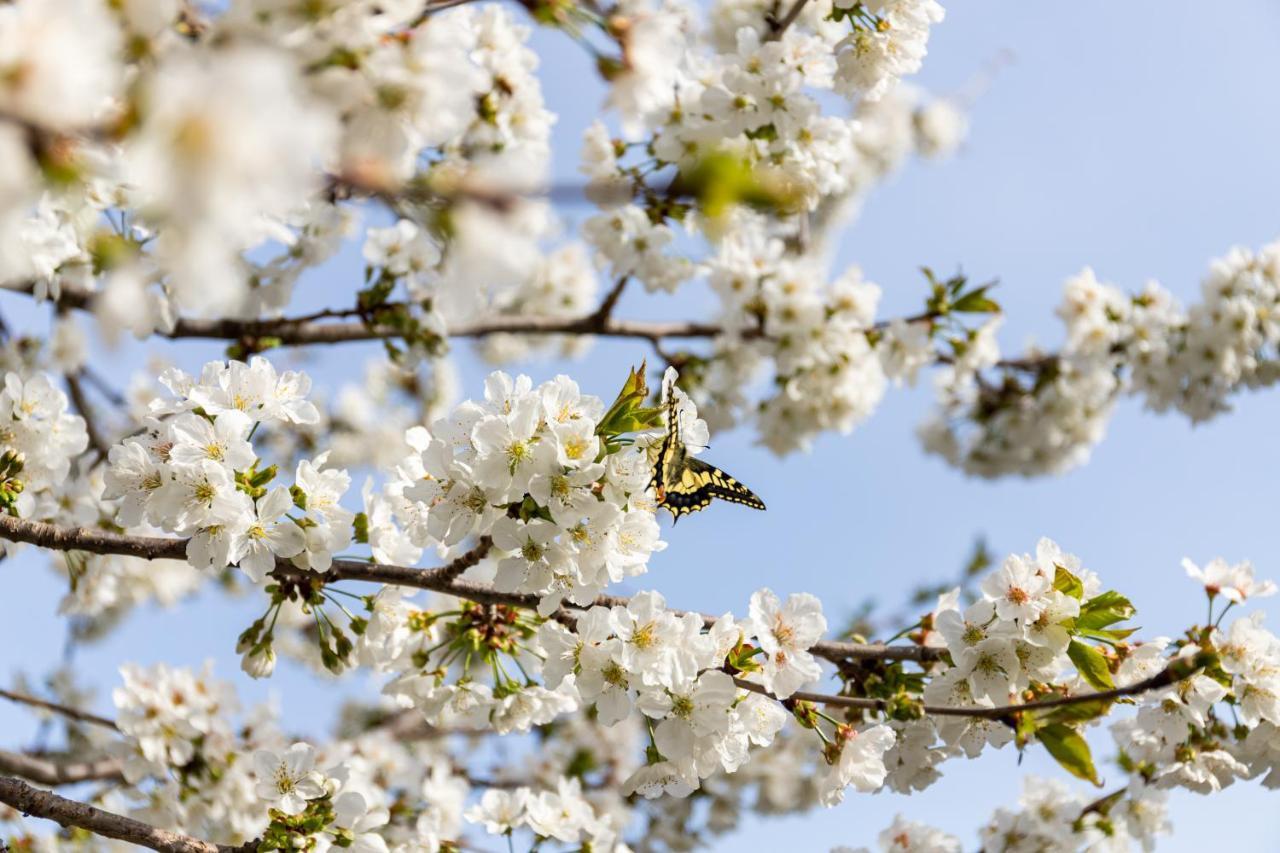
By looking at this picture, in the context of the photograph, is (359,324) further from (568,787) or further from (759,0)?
(759,0)

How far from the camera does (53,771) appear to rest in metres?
4.29

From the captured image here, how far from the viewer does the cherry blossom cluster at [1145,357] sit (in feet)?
22.5

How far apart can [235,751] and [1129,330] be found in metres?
6.83

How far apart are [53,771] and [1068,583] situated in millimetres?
4420

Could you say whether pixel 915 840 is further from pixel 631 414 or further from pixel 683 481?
pixel 631 414

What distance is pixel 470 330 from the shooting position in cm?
528

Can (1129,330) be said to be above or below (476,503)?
above

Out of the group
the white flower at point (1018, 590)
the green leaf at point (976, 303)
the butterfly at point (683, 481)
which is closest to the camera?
the butterfly at point (683, 481)

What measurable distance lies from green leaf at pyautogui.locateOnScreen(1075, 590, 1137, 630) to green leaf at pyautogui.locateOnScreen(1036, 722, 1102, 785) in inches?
12.0

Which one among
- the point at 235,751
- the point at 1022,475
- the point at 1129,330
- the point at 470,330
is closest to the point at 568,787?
the point at 235,751

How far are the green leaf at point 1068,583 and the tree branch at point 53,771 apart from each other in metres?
4.26

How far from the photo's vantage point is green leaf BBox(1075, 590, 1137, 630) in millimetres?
2666

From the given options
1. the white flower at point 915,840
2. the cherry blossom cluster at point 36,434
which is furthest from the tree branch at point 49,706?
the white flower at point 915,840

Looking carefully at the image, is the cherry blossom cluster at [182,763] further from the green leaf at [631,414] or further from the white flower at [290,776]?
the green leaf at [631,414]
